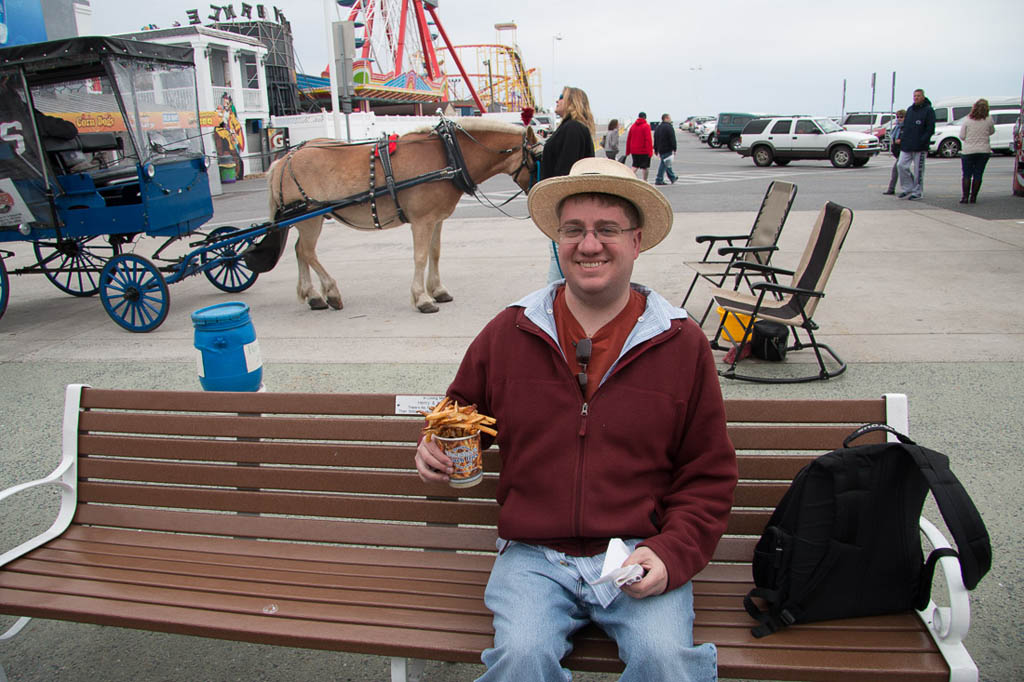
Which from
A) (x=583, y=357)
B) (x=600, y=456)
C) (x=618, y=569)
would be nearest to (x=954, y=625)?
(x=618, y=569)

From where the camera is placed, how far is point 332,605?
2359 mm

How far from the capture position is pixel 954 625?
194 centimetres

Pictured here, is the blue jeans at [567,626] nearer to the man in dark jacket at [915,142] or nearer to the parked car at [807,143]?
the man in dark jacket at [915,142]

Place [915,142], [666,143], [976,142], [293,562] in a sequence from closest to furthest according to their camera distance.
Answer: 1. [293,562]
2. [976,142]
3. [915,142]
4. [666,143]

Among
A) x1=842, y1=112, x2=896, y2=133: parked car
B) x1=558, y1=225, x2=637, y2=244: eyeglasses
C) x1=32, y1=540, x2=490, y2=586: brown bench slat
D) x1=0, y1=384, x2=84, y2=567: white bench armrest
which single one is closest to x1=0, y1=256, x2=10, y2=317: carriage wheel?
x1=0, y1=384, x2=84, y2=567: white bench armrest

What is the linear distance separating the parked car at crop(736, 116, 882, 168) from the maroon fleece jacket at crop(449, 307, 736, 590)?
26970 mm

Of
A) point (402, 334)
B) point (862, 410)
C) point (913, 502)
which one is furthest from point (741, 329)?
point (913, 502)

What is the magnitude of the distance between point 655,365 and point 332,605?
1302mm

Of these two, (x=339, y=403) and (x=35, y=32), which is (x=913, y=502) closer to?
(x=339, y=403)

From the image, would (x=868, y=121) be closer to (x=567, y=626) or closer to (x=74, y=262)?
(x=74, y=262)

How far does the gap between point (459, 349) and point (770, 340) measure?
257 centimetres

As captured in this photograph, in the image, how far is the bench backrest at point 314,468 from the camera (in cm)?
255

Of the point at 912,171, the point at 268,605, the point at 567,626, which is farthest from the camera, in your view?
the point at 912,171

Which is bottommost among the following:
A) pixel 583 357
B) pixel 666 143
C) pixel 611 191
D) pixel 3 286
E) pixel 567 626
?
pixel 567 626
